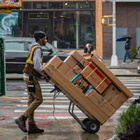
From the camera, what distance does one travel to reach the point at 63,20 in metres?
33.1

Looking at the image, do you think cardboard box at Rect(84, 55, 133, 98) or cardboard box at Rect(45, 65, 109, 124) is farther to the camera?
cardboard box at Rect(84, 55, 133, 98)

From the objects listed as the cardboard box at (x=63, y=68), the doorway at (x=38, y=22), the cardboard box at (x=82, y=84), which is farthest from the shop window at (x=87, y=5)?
the cardboard box at (x=82, y=84)

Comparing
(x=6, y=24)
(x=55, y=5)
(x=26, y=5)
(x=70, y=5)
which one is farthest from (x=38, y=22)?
(x=70, y=5)

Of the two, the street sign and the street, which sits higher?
the street sign

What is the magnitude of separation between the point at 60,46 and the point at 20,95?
18.4m

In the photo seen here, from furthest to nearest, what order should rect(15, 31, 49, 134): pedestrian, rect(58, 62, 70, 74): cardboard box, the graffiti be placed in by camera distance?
the graffiti < rect(58, 62, 70, 74): cardboard box < rect(15, 31, 49, 134): pedestrian

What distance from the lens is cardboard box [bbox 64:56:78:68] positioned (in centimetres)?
846

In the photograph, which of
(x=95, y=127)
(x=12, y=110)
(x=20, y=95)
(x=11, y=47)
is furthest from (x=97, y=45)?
(x=95, y=127)

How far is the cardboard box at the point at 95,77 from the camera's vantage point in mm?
8344

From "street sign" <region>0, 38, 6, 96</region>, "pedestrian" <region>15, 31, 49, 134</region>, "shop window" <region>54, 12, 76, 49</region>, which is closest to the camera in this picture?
"pedestrian" <region>15, 31, 49, 134</region>

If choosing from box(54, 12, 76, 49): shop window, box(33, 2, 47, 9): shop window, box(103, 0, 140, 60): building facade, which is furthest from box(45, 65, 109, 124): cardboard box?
box(103, 0, 140, 60): building facade

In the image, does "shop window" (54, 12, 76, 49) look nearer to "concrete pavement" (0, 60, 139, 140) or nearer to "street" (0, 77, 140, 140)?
"street" (0, 77, 140, 140)

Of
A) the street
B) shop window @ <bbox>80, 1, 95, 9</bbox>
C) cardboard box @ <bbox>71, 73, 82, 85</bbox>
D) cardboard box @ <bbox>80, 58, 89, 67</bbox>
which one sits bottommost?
the street

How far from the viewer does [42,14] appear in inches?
1299
